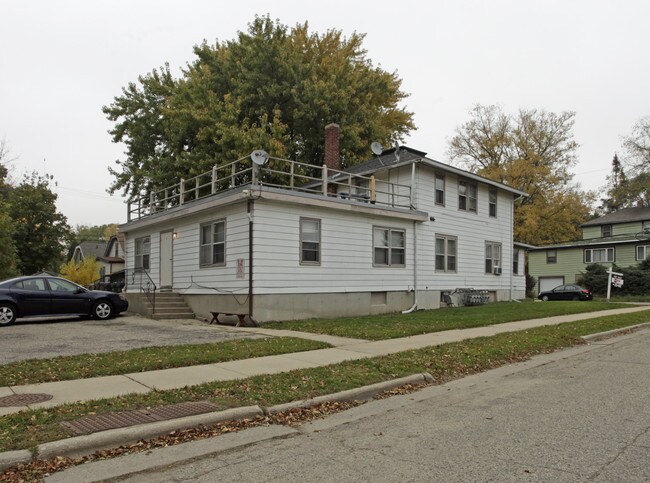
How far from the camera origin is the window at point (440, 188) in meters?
22.5

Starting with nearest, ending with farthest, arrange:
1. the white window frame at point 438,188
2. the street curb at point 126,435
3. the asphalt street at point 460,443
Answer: the asphalt street at point 460,443, the street curb at point 126,435, the white window frame at point 438,188

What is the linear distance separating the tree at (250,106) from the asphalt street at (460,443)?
21381 mm

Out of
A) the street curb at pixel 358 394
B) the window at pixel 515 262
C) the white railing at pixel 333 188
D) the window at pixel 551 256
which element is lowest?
the street curb at pixel 358 394

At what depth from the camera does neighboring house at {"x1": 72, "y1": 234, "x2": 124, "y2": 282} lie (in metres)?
30.2

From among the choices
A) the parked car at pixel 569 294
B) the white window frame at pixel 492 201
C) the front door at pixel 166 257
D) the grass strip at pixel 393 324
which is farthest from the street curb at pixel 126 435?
the parked car at pixel 569 294

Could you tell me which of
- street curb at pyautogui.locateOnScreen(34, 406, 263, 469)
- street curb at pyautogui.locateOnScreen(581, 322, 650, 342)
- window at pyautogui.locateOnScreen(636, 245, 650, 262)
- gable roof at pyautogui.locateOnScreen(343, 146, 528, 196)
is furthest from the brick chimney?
window at pyautogui.locateOnScreen(636, 245, 650, 262)

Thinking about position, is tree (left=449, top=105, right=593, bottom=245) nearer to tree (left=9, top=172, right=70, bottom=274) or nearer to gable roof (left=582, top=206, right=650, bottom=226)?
gable roof (left=582, top=206, right=650, bottom=226)

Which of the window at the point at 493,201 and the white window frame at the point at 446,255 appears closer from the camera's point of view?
the white window frame at the point at 446,255

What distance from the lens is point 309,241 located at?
1730 cm

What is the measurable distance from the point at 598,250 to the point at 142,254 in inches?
1606

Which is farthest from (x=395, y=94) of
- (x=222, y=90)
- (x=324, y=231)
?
(x=324, y=231)

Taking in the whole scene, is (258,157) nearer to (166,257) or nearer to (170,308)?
(170,308)

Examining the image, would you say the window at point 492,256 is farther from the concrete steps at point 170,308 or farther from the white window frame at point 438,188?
the concrete steps at point 170,308

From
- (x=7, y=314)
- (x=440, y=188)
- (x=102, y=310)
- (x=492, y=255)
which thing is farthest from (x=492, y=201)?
(x=7, y=314)
